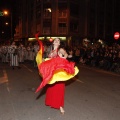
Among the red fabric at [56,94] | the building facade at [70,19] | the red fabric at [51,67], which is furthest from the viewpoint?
the building facade at [70,19]

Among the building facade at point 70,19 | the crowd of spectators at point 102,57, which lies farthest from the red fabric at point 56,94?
the building facade at point 70,19

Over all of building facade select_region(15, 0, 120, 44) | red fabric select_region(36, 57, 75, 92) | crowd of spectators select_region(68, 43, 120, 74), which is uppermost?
building facade select_region(15, 0, 120, 44)

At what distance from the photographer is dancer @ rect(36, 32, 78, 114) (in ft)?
24.0

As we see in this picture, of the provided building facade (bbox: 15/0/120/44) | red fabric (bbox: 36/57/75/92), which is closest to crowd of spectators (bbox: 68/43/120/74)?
red fabric (bbox: 36/57/75/92)

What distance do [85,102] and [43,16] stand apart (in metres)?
48.8

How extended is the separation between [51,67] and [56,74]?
226mm

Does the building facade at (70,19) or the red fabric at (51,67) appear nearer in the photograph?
the red fabric at (51,67)

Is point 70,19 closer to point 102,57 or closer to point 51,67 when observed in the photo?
point 102,57

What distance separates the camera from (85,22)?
188 feet

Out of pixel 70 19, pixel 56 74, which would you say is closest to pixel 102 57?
pixel 56 74

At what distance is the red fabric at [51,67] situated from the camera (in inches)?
286

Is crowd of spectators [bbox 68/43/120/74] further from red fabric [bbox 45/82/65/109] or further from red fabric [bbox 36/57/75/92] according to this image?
red fabric [bbox 36/57/75/92]

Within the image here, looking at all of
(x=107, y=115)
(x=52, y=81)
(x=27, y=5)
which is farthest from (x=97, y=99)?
(x=27, y=5)

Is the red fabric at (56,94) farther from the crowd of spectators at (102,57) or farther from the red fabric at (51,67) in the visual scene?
the crowd of spectators at (102,57)
